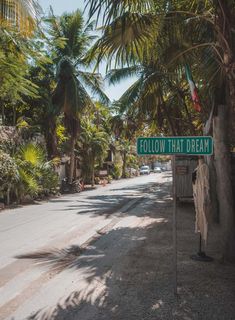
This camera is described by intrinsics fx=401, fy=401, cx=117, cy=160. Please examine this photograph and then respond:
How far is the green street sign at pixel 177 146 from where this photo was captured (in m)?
5.46

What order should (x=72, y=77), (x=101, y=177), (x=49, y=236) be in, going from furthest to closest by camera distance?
(x=101, y=177) → (x=72, y=77) → (x=49, y=236)

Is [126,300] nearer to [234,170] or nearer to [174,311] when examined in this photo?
[174,311]

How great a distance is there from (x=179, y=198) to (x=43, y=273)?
Answer: 12.5 metres

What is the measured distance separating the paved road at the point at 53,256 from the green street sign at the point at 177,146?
2.20 meters

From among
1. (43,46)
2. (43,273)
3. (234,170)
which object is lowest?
(43,273)

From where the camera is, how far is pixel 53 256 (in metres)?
8.31

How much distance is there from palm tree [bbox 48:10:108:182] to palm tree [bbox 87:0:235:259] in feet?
64.8

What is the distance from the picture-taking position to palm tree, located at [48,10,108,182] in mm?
27969

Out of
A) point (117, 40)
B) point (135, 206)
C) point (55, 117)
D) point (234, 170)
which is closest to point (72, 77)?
point (55, 117)

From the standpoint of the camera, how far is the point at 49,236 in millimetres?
10688

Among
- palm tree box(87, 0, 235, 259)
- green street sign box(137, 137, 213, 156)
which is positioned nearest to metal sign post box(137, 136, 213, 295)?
green street sign box(137, 137, 213, 156)

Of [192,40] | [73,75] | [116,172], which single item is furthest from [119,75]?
[116,172]

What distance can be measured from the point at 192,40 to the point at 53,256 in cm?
536

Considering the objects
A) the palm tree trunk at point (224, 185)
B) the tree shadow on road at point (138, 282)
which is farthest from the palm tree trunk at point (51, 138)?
the palm tree trunk at point (224, 185)
